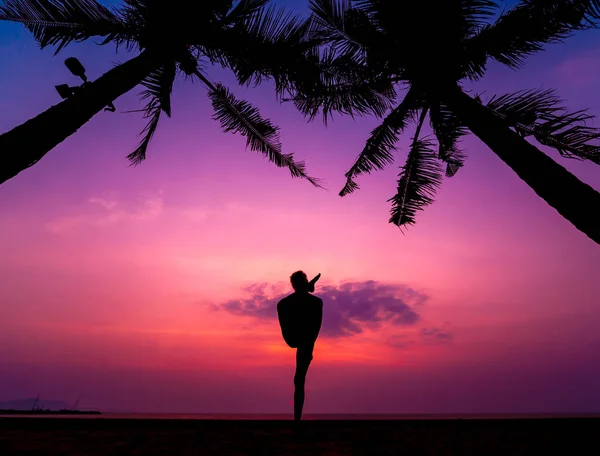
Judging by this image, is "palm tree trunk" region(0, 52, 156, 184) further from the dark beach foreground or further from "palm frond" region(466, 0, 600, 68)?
"palm frond" region(466, 0, 600, 68)

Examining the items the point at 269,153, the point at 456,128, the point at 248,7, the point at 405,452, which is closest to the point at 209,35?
the point at 248,7

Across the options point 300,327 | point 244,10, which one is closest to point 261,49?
point 244,10

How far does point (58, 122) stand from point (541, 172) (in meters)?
5.57

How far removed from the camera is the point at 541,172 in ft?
17.8

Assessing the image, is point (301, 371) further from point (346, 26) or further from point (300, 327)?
point (346, 26)

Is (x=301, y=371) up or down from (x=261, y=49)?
down

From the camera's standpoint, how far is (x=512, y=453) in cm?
317

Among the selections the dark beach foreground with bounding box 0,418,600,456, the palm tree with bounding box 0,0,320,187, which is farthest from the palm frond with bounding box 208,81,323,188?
the dark beach foreground with bounding box 0,418,600,456

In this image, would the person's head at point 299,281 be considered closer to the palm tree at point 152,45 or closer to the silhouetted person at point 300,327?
the silhouetted person at point 300,327

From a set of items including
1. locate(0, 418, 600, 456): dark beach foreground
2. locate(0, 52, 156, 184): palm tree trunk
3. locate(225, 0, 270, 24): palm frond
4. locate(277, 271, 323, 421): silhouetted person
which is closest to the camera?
locate(0, 418, 600, 456): dark beach foreground

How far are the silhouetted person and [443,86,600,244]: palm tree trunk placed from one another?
286 cm

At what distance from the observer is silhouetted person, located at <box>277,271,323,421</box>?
5523 mm

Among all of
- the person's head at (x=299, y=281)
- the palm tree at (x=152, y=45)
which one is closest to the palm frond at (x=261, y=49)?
the palm tree at (x=152, y=45)

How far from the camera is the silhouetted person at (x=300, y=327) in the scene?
5523mm
